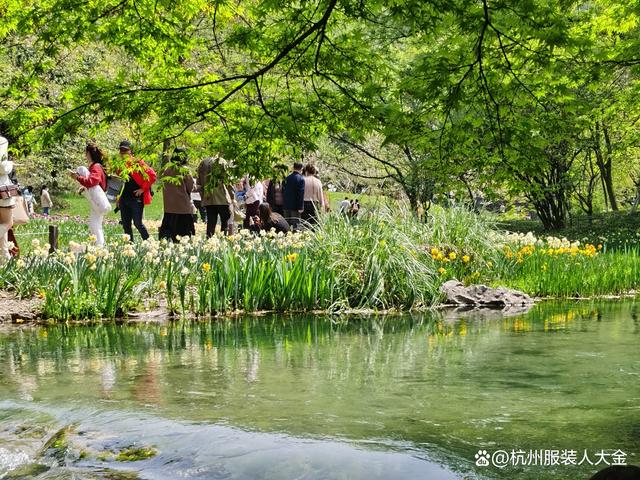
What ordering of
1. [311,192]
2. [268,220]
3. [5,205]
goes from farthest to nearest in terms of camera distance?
[311,192] < [268,220] < [5,205]

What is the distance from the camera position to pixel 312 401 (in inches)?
191

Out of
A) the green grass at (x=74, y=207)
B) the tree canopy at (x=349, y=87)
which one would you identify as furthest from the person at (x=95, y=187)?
the green grass at (x=74, y=207)

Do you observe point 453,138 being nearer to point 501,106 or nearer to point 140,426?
point 501,106

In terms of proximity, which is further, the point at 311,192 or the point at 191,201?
the point at 311,192

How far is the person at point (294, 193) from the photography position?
14961mm

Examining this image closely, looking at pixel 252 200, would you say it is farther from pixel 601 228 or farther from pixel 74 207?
pixel 74 207

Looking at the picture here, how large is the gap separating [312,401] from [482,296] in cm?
614

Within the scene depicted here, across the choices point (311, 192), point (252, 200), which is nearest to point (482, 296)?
point (311, 192)

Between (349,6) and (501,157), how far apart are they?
58.4 inches

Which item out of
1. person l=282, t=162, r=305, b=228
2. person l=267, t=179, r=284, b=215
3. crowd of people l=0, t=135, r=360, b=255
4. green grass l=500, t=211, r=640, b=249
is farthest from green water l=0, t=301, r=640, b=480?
green grass l=500, t=211, r=640, b=249

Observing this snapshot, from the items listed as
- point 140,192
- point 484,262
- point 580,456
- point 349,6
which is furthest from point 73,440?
point 140,192

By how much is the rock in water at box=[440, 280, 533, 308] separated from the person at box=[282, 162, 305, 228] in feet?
15.4

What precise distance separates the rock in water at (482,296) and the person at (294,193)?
15.4ft

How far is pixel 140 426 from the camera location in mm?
4336
